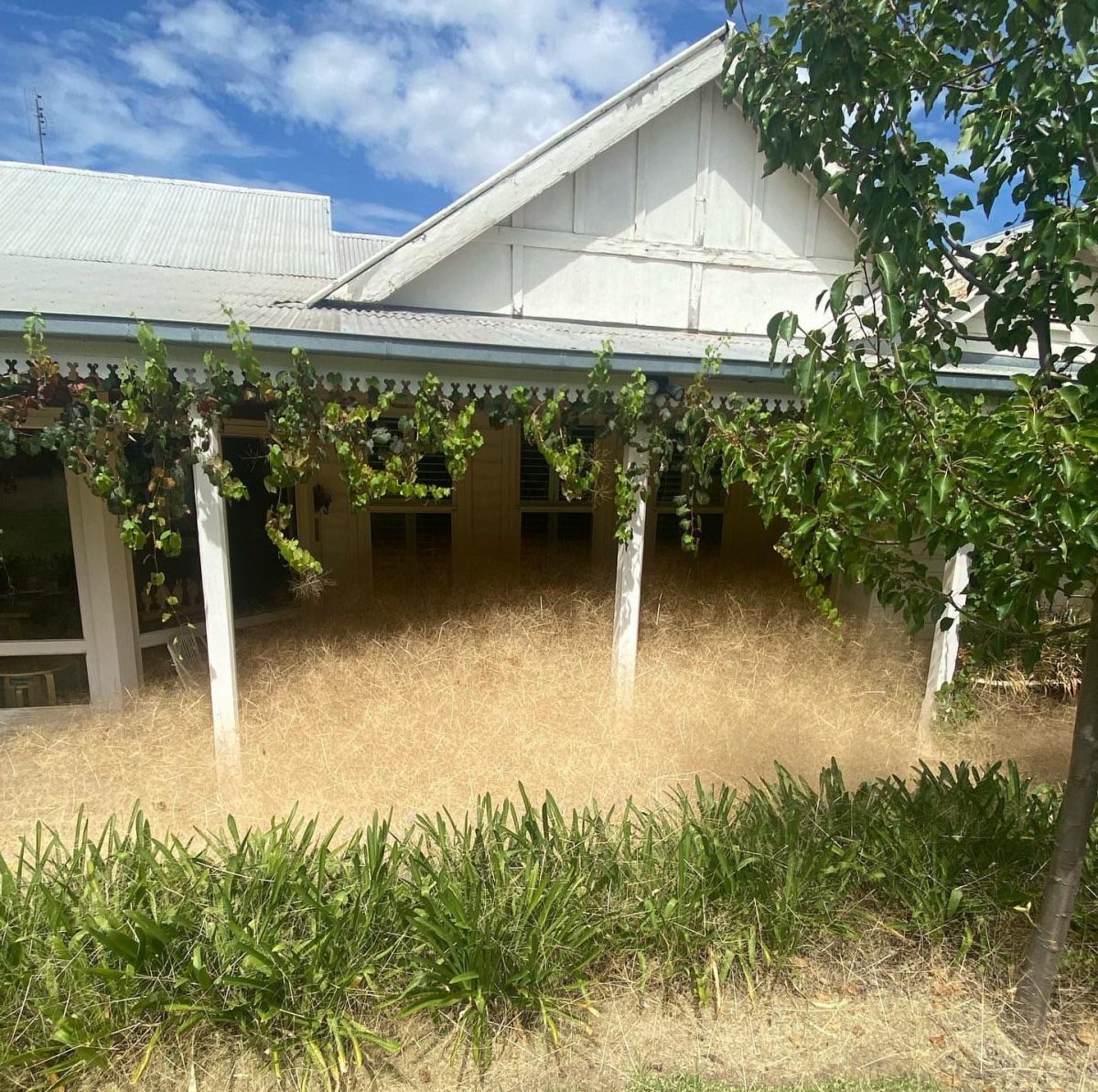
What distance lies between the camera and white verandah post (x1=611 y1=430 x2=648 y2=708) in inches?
182

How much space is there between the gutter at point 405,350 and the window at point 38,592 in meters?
1.91

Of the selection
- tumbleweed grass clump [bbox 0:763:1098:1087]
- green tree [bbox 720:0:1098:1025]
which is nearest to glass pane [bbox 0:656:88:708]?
tumbleweed grass clump [bbox 0:763:1098:1087]

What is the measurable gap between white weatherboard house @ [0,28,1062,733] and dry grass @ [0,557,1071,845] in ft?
1.69

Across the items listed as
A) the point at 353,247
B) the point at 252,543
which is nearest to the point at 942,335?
the point at 252,543

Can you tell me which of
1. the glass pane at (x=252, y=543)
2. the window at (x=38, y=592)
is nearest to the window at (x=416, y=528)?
the glass pane at (x=252, y=543)

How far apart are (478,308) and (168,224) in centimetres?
598

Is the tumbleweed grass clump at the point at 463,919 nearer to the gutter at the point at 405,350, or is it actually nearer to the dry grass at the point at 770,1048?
the dry grass at the point at 770,1048

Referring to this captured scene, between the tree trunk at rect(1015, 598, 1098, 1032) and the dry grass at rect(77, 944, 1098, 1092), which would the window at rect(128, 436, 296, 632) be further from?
the tree trunk at rect(1015, 598, 1098, 1032)

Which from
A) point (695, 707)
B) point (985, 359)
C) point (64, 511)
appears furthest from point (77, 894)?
point (985, 359)

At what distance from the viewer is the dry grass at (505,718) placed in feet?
13.3

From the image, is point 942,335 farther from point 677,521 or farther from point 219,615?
point 677,521

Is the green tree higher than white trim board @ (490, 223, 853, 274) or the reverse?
the reverse

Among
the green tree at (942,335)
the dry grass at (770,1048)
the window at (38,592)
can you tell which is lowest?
the dry grass at (770,1048)

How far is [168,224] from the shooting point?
862cm
